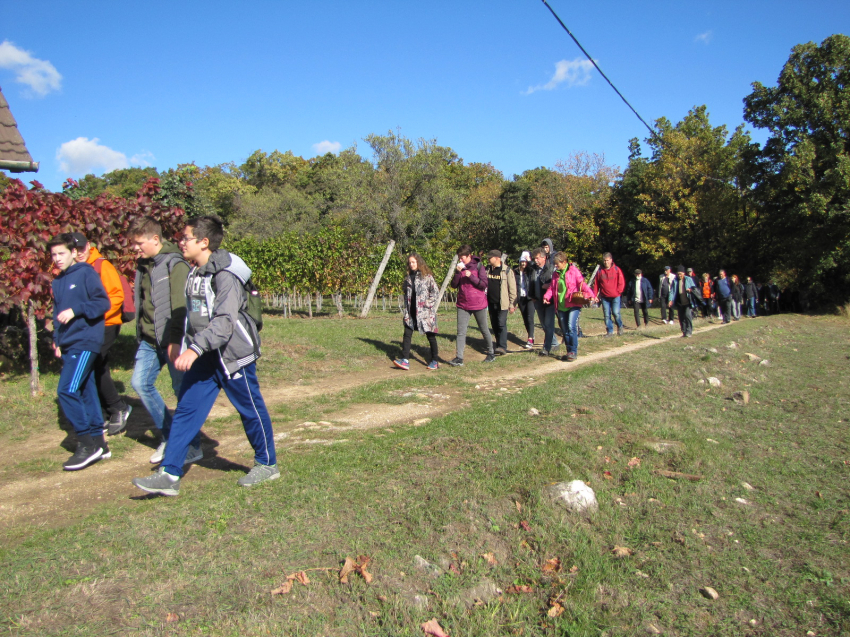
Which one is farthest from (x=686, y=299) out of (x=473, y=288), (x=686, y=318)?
(x=473, y=288)

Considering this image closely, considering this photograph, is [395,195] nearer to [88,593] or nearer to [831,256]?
[831,256]

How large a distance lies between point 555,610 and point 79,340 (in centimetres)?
406

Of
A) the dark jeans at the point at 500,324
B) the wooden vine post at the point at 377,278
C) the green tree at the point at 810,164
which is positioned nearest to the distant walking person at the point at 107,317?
the dark jeans at the point at 500,324

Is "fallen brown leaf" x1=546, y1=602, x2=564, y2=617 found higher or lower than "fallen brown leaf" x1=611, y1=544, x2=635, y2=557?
lower

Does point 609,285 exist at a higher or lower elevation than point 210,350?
higher

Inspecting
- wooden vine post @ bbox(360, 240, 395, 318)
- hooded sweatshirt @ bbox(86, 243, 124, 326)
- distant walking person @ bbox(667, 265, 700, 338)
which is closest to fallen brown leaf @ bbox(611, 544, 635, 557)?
hooded sweatshirt @ bbox(86, 243, 124, 326)

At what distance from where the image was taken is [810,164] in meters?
25.7

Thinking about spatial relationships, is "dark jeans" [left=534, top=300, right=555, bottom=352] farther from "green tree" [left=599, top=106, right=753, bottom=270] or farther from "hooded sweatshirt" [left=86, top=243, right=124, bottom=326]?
"green tree" [left=599, top=106, right=753, bottom=270]

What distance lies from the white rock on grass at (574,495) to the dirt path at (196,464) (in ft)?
6.63

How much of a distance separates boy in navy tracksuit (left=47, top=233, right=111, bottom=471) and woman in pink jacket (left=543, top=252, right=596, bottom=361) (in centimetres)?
713

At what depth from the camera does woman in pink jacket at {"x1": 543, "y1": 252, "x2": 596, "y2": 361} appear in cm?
998

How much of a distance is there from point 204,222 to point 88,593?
2297 millimetres

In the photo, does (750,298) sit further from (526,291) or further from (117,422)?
(117,422)

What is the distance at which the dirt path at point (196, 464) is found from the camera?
13.4 ft
